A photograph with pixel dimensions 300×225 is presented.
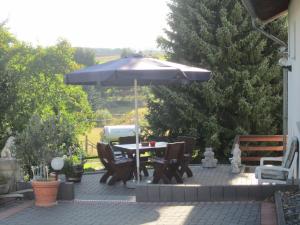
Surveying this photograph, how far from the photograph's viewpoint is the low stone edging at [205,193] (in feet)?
27.3

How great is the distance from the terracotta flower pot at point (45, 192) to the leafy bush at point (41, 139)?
1.37 ft

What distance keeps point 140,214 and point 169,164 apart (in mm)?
2430

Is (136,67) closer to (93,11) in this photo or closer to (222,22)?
(222,22)

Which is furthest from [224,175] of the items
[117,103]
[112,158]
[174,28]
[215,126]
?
[117,103]

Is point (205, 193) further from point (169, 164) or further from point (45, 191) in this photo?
point (45, 191)

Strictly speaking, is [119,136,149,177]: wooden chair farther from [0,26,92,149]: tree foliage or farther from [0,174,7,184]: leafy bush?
[0,26,92,149]: tree foliage

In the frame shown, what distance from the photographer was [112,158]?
10.0m

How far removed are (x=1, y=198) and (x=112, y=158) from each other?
241 centimetres

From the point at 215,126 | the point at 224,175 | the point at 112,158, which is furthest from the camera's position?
the point at 215,126

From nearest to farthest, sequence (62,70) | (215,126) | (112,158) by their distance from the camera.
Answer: (112,158)
(215,126)
(62,70)

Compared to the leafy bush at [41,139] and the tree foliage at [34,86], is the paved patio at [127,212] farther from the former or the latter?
the tree foliage at [34,86]

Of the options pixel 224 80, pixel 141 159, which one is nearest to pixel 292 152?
pixel 141 159

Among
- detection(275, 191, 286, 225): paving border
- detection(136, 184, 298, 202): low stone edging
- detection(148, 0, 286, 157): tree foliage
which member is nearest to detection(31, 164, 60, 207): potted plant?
detection(136, 184, 298, 202): low stone edging

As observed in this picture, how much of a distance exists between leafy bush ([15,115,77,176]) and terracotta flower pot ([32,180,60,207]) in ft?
1.37
